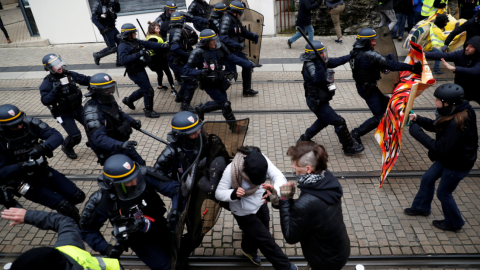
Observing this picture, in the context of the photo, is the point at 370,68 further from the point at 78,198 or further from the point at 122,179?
the point at 78,198

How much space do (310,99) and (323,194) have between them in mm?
3168

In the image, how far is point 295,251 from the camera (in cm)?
395

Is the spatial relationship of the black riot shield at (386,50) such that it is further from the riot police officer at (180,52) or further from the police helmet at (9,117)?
the police helmet at (9,117)

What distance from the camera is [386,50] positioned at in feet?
19.3

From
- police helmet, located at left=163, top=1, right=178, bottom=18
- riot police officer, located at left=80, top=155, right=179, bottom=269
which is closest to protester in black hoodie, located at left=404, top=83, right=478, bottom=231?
riot police officer, located at left=80, top=155, right=179, bottom=269

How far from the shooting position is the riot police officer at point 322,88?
527cm

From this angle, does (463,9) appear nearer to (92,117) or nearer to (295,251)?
(295,251)

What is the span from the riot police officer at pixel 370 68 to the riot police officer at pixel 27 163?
4529mm

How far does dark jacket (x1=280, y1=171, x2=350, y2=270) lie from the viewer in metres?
Result: 2.55

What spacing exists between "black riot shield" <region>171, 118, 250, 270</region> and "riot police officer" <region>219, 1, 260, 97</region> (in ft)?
13.6

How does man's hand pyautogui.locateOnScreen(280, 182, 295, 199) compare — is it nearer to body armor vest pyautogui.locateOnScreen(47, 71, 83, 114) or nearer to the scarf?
the scarf

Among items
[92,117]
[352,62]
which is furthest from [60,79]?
[352,62]

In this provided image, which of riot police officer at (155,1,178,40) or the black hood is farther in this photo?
riot police officer at (155,1,178,40)

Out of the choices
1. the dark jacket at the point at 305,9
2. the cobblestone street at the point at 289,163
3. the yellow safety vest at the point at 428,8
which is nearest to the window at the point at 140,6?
the cobblestone street at the point at 289,163
